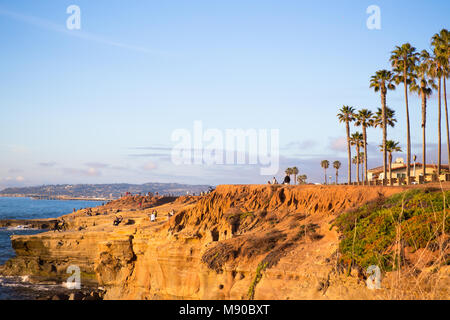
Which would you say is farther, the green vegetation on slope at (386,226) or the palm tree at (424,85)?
the palm tree at (424,85)

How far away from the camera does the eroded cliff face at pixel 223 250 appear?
23.9 metres

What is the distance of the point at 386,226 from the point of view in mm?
22609

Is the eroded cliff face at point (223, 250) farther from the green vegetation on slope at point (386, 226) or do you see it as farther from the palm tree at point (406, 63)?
the palm tree at point (406, 63)

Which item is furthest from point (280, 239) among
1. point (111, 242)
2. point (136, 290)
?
point (111, 242)

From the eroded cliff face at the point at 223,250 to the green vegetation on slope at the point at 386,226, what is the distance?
1.12m

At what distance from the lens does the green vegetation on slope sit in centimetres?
1916

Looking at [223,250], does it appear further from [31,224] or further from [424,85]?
[31,224]

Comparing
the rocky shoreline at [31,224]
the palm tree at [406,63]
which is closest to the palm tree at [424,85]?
the palm tree at [406,63]

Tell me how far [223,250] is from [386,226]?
33.8 ft

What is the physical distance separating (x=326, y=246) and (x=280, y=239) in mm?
3574

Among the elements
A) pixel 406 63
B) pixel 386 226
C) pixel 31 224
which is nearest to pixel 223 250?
pixel 386 226

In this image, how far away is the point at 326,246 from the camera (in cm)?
2508

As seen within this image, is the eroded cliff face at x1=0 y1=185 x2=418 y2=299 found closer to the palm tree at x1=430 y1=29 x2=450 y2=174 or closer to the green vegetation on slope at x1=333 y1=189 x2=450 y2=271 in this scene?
the green vegetation on slope at x1=333 y1=189 x2=450 y2=271
